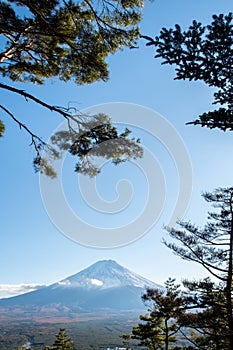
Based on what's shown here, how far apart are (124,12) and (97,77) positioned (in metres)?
1.91

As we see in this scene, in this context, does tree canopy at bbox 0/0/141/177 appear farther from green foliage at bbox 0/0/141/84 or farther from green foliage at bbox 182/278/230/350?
green foliage at bbox 182/278/230/350

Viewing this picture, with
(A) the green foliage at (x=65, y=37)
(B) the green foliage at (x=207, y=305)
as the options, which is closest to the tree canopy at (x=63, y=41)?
(A) the green foliage at (x=65, y=37)

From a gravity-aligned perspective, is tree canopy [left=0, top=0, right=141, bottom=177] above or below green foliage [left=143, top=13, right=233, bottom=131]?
above

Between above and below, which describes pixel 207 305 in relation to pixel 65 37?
below

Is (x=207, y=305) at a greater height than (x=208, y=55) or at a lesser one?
lesser

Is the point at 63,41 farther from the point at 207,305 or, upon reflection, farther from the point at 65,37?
the point at 207,305

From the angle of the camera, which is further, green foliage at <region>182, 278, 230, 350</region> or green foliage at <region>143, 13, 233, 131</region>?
green foliage at <region>182, 278, 230, 350</region>

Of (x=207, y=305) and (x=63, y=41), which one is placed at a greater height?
(x=63, y=41)

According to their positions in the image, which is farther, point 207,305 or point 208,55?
point 207,305

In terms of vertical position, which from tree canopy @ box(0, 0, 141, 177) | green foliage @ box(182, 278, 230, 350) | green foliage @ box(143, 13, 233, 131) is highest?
tree canopy @ box(0, 0, 141, 177)

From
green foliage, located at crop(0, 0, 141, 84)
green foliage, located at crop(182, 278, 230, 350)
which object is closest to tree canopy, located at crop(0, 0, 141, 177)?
green foliage, located at crop(0, 0, 141, 84)

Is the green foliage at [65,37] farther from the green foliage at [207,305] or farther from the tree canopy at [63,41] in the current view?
the green foliage at [207,305]

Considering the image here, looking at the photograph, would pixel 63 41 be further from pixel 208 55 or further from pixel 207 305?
pixel 207 305

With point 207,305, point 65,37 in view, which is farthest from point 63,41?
point 207,305
